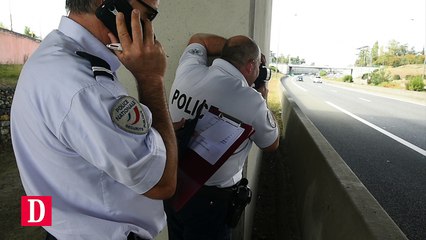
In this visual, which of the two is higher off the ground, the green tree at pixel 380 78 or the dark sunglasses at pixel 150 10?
the green tree at pixel 380 78

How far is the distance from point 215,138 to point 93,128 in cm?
97

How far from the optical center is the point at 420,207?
17.5ft

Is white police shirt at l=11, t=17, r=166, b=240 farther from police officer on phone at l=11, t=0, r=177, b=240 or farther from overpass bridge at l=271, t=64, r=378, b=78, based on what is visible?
overpass bridge at l=271, t=64, r=378, b=78

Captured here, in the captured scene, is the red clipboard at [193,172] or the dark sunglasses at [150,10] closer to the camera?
the dark sunglasses at [150,10]

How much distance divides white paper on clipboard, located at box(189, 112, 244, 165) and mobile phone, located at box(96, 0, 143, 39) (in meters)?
0.87

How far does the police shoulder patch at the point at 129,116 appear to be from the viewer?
1.04 meters

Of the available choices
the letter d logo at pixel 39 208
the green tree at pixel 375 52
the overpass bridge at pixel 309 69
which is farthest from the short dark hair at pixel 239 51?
the green tree at pixel 375 52

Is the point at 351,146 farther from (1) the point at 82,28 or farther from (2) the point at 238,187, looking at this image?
(1) the point at 82,28

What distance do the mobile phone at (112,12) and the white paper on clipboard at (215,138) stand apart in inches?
34.3

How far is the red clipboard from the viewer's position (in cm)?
182

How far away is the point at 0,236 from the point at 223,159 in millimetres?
4200

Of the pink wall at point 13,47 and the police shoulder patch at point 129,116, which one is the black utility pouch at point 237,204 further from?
the pink wall at point 13,47

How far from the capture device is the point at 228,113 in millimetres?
2225

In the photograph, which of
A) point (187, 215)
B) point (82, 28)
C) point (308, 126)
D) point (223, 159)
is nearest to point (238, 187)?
point (187, 215)
